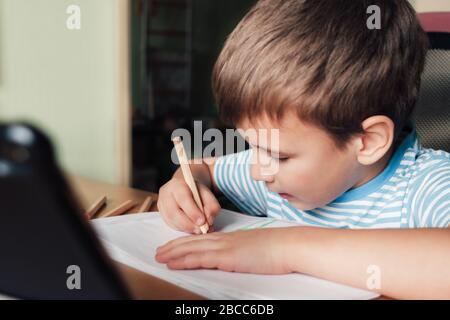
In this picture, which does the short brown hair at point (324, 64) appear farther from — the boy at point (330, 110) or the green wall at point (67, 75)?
the green wall at point (67, 75)

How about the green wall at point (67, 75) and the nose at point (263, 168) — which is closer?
the nose at point (263, 168)

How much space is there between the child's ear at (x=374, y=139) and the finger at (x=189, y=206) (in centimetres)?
21

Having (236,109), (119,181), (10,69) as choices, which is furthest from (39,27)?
(236,109)

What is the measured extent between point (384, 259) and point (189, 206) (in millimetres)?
268

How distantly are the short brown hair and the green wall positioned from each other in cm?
93

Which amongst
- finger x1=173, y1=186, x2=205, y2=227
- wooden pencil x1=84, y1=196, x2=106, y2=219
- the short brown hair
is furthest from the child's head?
wooden pencil x1=84, y1=196, x2=106, y2=219

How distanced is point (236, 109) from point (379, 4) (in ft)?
0.73

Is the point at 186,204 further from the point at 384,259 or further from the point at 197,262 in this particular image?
the point at 384,259

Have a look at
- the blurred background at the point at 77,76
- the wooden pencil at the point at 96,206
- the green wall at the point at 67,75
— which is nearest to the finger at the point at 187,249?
the wooden pencil at the point at 96,206

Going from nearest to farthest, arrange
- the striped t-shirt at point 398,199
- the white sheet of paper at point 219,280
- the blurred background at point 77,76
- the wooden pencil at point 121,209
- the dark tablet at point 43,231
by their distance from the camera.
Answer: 1. the dark tablet at point 43,231
2. the white sheet of paper at point 219,280
3. the striped t-shirt at point 398,199
4. the wooden pencil at point 121,209
5. the blurred background at point 77,76

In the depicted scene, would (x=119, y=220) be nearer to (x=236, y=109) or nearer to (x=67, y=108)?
(x=236, y=109)

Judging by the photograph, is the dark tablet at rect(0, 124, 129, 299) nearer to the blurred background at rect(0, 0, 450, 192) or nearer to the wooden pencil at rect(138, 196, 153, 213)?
the wooden pencil at rect(138, 196, 153, 213)

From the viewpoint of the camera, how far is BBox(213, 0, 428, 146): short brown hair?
598 millimetres

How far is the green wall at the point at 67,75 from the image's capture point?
1.52 meters
